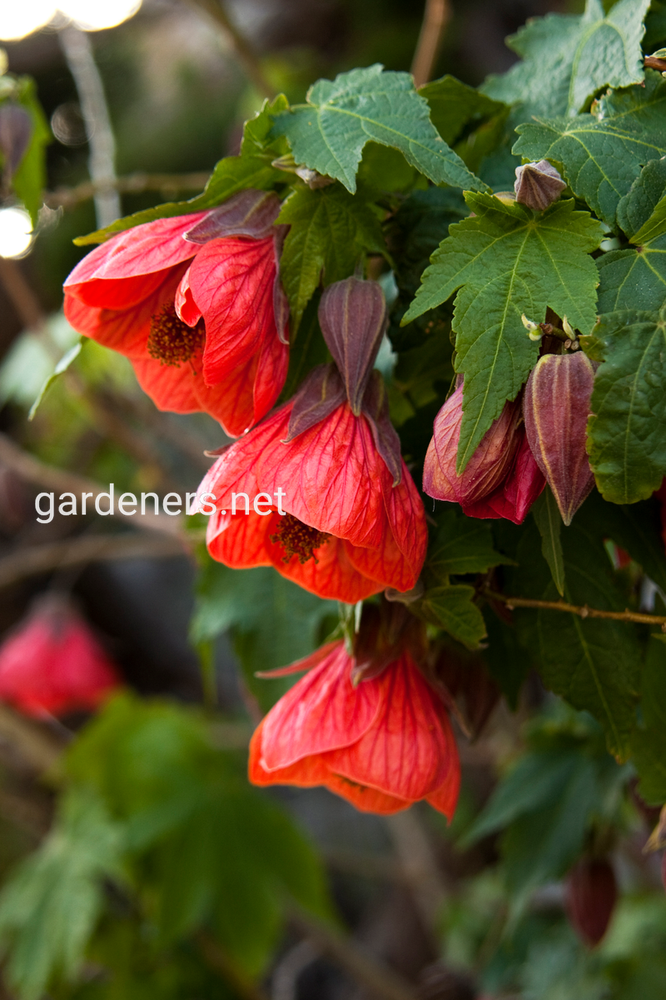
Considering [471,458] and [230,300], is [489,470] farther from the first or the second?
[230,300]

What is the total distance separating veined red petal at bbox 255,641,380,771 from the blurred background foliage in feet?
0.29

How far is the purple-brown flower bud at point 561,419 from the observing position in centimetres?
33

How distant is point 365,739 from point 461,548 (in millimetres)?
108

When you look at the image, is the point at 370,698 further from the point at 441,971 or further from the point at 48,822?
the point at 48,822

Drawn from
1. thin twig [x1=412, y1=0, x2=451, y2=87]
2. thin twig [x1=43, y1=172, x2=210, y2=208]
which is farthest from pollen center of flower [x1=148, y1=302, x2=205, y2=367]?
thin twig [x1=412, y1=0, x2=451, y2=87]

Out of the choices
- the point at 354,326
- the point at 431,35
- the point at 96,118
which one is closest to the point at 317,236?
the point at 354,326

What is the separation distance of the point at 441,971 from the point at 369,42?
2322 mm

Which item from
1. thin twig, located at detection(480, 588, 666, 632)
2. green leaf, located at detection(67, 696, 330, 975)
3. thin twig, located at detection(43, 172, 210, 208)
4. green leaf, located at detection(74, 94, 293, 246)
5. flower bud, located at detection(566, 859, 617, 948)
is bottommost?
green leaf, located at detection(67, 696, 330, 975)

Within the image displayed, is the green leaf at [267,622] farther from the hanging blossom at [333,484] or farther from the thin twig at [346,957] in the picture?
the thin twig at [346,957]

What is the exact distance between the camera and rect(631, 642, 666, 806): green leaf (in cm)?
45

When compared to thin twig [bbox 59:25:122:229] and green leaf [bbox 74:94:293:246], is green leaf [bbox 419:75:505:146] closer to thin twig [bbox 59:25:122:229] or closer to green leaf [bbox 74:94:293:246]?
green leaf [bbox 74:94:293:246]

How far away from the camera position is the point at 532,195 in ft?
1.17

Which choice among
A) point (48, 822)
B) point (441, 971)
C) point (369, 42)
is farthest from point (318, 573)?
point (369, 42)

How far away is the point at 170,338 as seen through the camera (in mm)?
424
